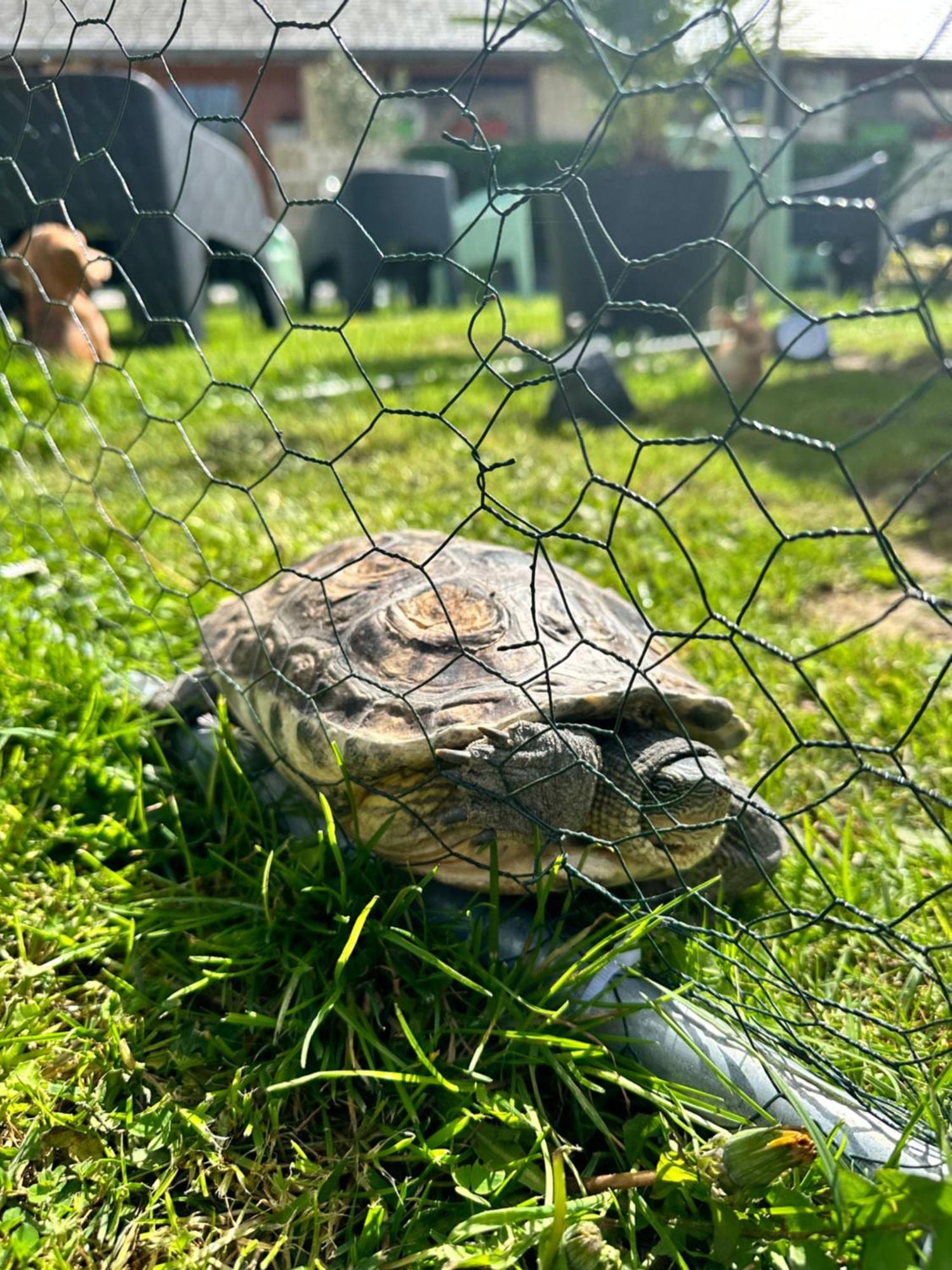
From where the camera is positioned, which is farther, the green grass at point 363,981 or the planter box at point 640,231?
the planter box at point 640,231

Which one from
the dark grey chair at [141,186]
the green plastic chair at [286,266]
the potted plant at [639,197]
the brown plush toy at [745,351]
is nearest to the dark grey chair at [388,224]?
the green plastic chair at [286,266]

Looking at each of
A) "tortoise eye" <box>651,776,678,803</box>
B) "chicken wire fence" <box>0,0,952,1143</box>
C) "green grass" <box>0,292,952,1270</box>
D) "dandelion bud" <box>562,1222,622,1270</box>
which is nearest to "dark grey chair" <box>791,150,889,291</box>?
"chicken wire fence" <box>0,0,952,1143</box>

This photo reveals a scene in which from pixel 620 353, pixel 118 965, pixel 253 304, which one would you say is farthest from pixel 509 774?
pixel 253 304

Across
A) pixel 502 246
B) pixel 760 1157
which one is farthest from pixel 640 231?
pixel 760 1157

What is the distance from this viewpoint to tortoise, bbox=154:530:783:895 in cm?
120

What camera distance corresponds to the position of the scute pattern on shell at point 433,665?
4.05ft

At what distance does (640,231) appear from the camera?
6.00m

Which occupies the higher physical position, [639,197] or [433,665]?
[639,197]

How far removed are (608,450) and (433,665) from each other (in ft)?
7.74

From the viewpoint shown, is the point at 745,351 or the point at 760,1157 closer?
the point at 760,1157

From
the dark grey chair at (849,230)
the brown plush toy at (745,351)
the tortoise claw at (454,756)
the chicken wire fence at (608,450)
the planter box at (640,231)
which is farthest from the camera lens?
the dark grey chair at (849,230)

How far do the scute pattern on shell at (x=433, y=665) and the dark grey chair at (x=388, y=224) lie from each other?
21.9 feet

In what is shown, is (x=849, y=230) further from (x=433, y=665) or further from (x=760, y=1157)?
(x=760, y=1157)

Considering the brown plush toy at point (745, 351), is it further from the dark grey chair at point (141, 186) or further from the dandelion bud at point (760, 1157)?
the dandelion bud at point (760, 1157)
